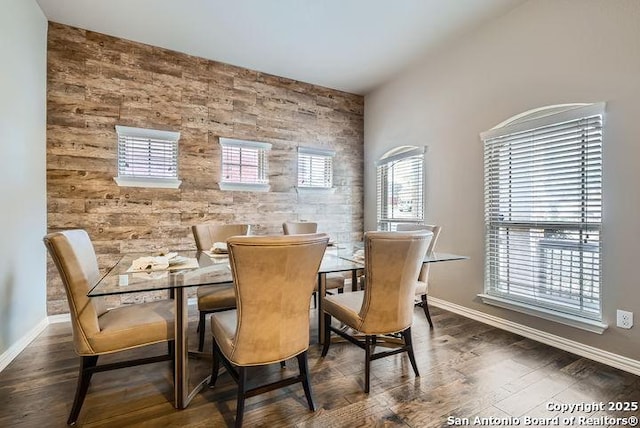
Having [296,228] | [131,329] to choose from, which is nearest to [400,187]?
[296,228]

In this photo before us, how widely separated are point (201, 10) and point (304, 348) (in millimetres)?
3139

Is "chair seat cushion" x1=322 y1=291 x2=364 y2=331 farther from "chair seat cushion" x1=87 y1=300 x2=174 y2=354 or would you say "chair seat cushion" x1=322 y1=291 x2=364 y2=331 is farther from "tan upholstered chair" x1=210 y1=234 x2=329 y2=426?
"chair seat cushion" x1=87 y1=300 x2=174 y2=354

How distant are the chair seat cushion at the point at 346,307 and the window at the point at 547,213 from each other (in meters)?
1.66

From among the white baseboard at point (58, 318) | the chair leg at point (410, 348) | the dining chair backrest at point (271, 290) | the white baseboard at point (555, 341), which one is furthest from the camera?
the white baseboard at point (58, 318)

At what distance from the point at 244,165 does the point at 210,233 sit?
4.24 ft

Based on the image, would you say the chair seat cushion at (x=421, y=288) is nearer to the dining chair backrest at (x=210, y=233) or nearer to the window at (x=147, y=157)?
the dining chair backrest at (x=210, y=233)

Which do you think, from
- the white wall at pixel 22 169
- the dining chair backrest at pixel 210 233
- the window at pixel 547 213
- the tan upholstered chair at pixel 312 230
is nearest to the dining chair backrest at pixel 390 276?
the tan upholstered chair at pixel 312 230

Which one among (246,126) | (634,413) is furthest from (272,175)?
(634,413)

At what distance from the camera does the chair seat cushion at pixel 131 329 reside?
1.67 meters

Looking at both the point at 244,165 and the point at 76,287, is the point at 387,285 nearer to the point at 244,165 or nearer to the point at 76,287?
the point at 76,287

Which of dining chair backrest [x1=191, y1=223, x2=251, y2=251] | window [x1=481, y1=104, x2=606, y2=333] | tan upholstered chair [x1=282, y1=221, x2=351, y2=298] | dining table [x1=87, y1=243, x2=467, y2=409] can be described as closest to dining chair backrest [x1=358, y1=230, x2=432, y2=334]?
dining table [x1=87, y1=243, x2=467, y2=409]

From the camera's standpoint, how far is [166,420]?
1687 millimetres

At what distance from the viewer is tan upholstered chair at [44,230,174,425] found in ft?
5.20

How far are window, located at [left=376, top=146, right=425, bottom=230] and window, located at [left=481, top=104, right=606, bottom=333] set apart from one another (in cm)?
98
